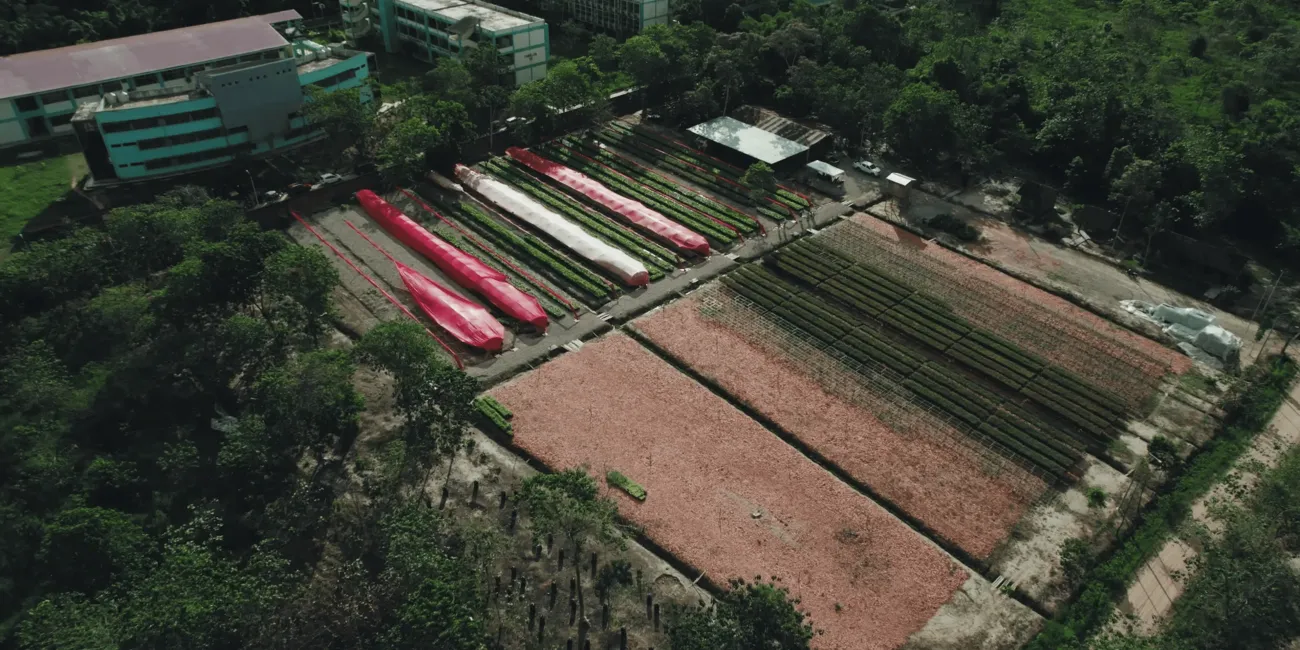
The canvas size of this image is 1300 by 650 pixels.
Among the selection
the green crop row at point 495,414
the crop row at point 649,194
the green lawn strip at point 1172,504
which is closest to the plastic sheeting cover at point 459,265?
the green crop row at point 495,414

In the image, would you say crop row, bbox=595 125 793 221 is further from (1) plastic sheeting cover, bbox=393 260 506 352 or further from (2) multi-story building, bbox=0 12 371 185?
(1) plastic sheeting cover, bbox=393 260 506 352

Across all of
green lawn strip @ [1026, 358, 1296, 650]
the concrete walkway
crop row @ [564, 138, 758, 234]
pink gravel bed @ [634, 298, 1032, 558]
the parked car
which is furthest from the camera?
the parked car

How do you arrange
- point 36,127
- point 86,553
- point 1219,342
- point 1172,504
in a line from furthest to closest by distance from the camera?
point 36,127 < point 1219,342 < point 1172,504 < point 86,553

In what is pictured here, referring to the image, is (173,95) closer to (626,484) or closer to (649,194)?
(649,194)

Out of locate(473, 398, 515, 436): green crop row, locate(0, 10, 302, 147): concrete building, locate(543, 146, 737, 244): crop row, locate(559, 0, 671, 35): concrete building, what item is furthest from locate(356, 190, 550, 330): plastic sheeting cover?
locate(559, 0, 671, 35): concrete building

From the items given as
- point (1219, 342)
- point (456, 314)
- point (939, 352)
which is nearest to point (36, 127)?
point (456, 314)

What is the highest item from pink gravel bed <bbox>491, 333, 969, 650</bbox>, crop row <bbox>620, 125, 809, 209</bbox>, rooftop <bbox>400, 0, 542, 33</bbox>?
rooftop <bbox>400, 0, 542, 33</bbox>
